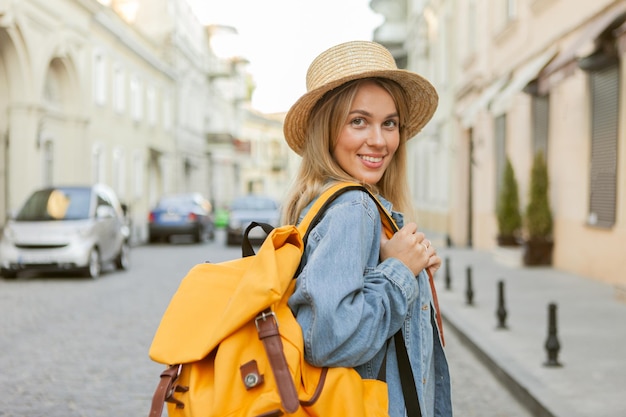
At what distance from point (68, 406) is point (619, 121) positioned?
28.5 ft

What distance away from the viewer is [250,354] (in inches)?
69.6

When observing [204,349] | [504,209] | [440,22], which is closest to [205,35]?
[440,22]

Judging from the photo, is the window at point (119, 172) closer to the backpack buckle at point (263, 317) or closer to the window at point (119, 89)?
the window at point (119, 89)

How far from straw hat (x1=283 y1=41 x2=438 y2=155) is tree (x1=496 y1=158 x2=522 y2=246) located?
13829 millimetres

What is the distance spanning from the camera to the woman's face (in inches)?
84.9

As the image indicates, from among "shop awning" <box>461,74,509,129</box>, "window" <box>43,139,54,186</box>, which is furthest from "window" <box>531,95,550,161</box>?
"window" <box>43,139,54,186</box>

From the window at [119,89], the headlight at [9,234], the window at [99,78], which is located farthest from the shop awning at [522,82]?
the window at [119,89]

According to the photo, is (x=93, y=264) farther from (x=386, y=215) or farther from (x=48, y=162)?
(x=386, y=215)

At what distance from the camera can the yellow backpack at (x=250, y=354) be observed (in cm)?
174

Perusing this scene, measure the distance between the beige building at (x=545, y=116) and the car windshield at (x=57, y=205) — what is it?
25.3 ft

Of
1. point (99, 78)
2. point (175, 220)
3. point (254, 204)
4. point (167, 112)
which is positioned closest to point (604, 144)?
point (254, 204)

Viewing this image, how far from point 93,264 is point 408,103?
1171 centimetres

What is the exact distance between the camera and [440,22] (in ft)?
86.7

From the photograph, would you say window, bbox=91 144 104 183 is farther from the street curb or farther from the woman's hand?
the woman's hand
